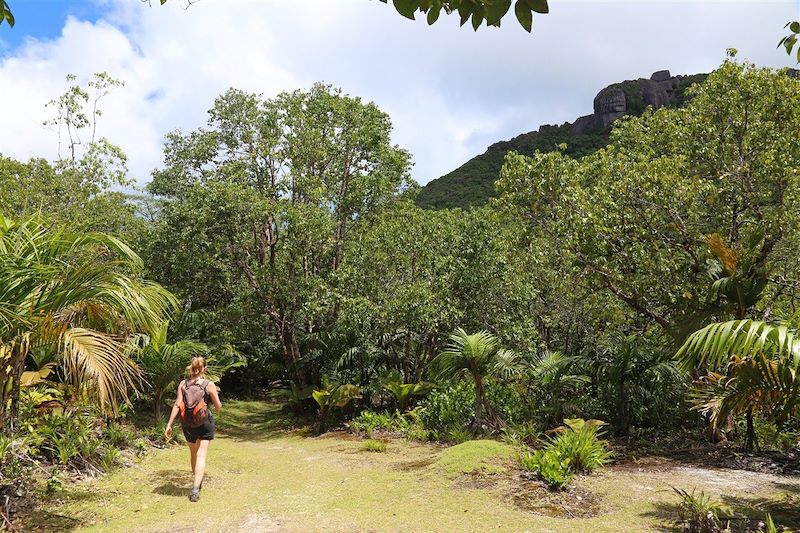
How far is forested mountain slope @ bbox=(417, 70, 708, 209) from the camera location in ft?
97.5

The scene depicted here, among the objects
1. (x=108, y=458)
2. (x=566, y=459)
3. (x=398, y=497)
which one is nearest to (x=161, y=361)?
(x=108, y=458)

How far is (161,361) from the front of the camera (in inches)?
368

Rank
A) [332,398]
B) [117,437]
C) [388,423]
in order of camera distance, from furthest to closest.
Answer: [332,398] < [388,423] < [117,437]

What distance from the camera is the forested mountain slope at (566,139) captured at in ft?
97.5

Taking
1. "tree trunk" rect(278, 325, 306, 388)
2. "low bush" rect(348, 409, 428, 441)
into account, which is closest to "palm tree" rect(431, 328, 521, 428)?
"low bush" rect(348, 409, 428, 441)

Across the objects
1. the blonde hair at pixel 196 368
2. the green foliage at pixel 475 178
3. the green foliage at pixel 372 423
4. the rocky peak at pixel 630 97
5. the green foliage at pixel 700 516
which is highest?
the rocky peak at pixel 630 97

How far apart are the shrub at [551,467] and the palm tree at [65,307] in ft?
14.7

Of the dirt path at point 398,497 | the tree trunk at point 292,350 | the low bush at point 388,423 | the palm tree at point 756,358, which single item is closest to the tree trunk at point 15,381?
the dirt path at point 398,497

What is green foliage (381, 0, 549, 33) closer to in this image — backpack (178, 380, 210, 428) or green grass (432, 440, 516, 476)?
backpack (178, 380, 210, 428)

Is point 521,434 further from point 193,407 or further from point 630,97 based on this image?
point 630,97

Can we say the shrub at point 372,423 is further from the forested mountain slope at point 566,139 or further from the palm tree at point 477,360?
the forested mountain slope at point 566,139

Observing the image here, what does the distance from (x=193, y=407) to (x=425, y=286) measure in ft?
22.2

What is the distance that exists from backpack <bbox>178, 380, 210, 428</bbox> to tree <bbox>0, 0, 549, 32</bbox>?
16.3 ft

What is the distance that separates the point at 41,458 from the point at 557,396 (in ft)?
26.3
